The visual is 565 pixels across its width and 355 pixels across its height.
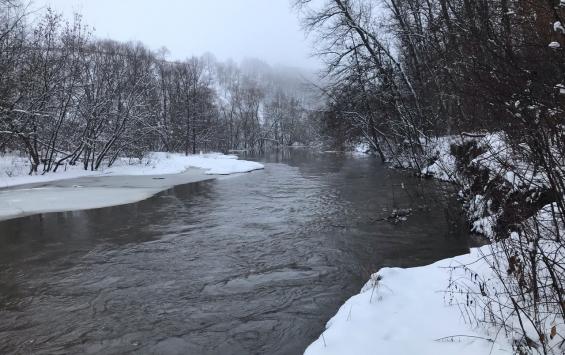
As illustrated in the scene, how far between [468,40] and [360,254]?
4.72 m

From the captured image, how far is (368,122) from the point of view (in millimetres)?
24766

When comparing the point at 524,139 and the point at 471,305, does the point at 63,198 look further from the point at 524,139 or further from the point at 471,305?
the point at 524,139

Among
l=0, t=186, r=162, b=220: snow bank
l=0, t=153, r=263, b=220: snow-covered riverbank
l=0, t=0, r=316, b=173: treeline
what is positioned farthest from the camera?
l=0, t=0, r=316, b=173: treeline

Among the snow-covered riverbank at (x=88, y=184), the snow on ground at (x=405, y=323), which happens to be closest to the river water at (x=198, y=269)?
the snow on ground at (x=405, y=323)

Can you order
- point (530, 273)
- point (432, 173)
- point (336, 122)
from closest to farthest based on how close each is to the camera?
1. point (530, 273)
2. point (432, 173)
3. point (336, 122)

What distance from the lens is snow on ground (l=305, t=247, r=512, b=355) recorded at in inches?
145

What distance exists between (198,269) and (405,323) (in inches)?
171

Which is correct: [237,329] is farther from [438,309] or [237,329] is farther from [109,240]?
[109,240]

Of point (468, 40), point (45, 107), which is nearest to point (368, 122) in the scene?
point (45, 107)

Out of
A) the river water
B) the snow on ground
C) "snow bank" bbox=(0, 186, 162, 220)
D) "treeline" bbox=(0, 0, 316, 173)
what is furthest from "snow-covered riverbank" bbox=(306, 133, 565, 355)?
"treeline" bbox=(0, 0, 316, 173)

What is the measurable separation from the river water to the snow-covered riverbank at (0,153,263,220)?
1.41 metres

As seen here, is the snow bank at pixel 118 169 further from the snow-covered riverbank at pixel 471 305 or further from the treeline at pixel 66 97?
the snow-covered riverbank at pixel 471 305

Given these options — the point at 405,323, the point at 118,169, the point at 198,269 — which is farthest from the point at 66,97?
the point at 405,323

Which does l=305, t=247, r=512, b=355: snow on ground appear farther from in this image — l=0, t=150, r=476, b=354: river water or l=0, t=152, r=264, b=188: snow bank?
l=0, t=152, r=264, b=188: snow bank
